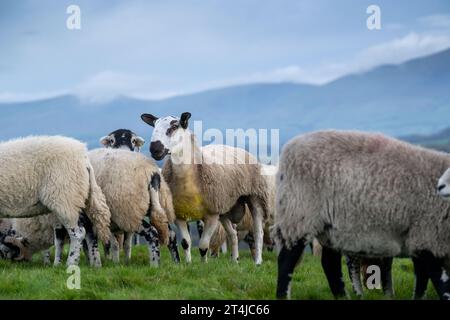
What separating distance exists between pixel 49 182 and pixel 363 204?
4.73 m

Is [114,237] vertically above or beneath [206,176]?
beneath

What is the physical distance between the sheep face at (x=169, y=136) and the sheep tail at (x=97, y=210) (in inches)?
39.9

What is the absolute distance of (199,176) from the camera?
12781 millimetres

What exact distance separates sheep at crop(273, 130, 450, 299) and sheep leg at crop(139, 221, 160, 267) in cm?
387

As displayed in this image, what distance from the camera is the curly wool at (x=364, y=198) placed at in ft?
27.7

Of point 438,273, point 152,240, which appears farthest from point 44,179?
point 438,273

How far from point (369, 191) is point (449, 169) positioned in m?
0.84

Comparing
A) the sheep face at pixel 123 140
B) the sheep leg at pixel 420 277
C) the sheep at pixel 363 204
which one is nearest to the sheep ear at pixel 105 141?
the sheep face at pixel 123 140

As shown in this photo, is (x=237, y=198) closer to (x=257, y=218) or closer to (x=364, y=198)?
(x=257, y=218)

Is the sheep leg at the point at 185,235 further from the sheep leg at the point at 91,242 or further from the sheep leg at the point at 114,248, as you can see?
the sheep leg at the point at 91,242

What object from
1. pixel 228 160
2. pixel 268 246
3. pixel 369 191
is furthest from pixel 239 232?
pixel 369 191

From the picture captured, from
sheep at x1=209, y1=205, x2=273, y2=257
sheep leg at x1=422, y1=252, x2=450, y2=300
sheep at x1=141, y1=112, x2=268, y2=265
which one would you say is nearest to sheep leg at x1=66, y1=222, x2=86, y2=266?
sheep at x1=141, y1=112, x2=268, y2=265
